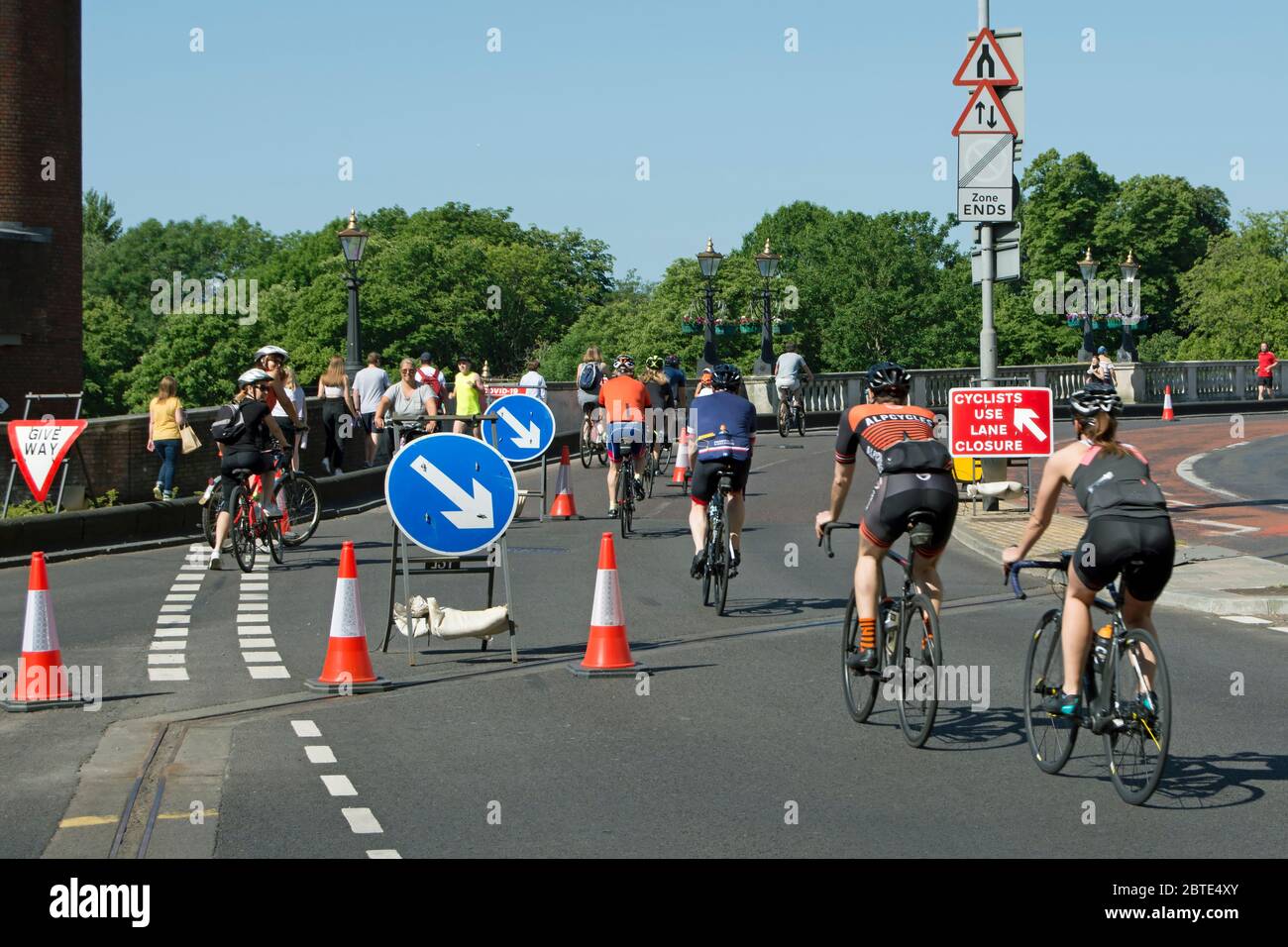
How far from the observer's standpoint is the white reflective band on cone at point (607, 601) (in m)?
10.7

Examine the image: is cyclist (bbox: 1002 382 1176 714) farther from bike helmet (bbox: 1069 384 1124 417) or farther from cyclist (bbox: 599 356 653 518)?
cyclist (bbox: 599 356 653 518)

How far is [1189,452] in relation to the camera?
3362 centimetres

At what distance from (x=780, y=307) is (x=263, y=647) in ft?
339

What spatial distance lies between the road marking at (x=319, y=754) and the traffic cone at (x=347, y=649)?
155 centimetres

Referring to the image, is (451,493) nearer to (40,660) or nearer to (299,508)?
(40,660)

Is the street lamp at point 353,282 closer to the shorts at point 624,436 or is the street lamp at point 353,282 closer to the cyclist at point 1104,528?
the shorts at point 624,436

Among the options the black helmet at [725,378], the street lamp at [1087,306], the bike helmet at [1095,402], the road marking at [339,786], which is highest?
the street lamp at [1087,306]

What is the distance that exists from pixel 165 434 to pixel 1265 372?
153 feet

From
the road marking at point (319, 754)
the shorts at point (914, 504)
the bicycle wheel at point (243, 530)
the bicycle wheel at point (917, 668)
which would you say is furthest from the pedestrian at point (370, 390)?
the bicycle wheel at point (917, 668)

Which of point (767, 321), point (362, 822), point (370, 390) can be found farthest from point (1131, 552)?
point (767, 321)

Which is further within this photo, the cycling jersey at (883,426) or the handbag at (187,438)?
the handbag at (187,438)

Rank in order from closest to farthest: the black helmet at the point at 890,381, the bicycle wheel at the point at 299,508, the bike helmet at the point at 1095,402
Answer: the bike helmet at the point at 1095,402 < the black helmet at the point at 890,381 < the bicycle wheel at the point at 299,508

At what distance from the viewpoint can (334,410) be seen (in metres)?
25.5

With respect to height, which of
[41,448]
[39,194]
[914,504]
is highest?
[39,194]
